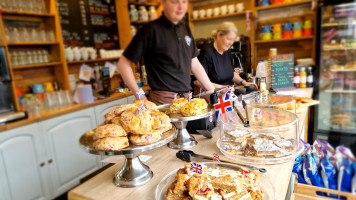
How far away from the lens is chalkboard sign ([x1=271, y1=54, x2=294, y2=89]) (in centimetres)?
186

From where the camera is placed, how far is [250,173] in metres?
0.68

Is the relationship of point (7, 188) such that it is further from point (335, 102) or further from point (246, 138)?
point (335, 102)

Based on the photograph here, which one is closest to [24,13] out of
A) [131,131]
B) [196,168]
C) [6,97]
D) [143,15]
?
[6,97]

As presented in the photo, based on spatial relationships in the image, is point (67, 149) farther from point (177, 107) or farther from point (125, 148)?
point (125, 148)

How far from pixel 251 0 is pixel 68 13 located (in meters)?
2.11

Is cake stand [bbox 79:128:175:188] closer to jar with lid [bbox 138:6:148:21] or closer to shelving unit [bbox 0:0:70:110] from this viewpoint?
jar with lid [bbox 138:6:148:21]

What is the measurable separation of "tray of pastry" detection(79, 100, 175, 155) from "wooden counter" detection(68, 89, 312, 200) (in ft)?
0.46

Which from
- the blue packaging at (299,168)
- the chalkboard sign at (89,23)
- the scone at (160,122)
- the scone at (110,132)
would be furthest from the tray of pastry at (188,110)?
the chalkboard sign at (89,23)

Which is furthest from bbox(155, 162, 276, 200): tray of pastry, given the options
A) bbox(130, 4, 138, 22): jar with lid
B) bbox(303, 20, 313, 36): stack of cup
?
bbox(303, 20, 313, 36): stack of cup

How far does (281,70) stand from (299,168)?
1.28 m

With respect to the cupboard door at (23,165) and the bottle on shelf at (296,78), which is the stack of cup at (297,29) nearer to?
the bottle on shelf at (296,78)

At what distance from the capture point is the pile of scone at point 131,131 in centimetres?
69

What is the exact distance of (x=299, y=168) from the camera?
78 centimetres

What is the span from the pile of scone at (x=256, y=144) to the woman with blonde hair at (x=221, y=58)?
0.59 m
